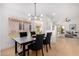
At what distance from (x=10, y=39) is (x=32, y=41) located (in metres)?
0.38

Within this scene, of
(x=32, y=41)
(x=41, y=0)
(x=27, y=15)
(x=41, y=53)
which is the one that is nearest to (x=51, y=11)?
(x=41, y=0)

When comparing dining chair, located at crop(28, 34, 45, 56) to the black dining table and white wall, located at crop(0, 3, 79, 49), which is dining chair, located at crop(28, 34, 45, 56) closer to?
the black dining table

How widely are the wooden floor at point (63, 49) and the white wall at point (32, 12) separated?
148 mm

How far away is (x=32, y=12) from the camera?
6.91 ft

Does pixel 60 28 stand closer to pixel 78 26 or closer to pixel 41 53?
pixel 78 26

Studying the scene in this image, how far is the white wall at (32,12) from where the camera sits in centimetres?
209

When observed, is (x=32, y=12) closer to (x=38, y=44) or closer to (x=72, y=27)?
(x=38, y=44)

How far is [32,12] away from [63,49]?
846mm

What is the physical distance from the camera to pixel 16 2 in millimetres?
2143

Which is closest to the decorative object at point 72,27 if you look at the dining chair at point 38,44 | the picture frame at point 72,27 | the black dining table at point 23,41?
the picture frame at point 72,27

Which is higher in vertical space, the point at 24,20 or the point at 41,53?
the point at 24,20

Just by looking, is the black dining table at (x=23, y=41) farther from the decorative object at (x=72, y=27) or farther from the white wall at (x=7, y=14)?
the decorative object at (x=72, y=27)

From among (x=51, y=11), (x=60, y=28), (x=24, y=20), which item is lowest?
(x=60, y=28)

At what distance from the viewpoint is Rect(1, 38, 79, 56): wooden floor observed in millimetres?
2094
